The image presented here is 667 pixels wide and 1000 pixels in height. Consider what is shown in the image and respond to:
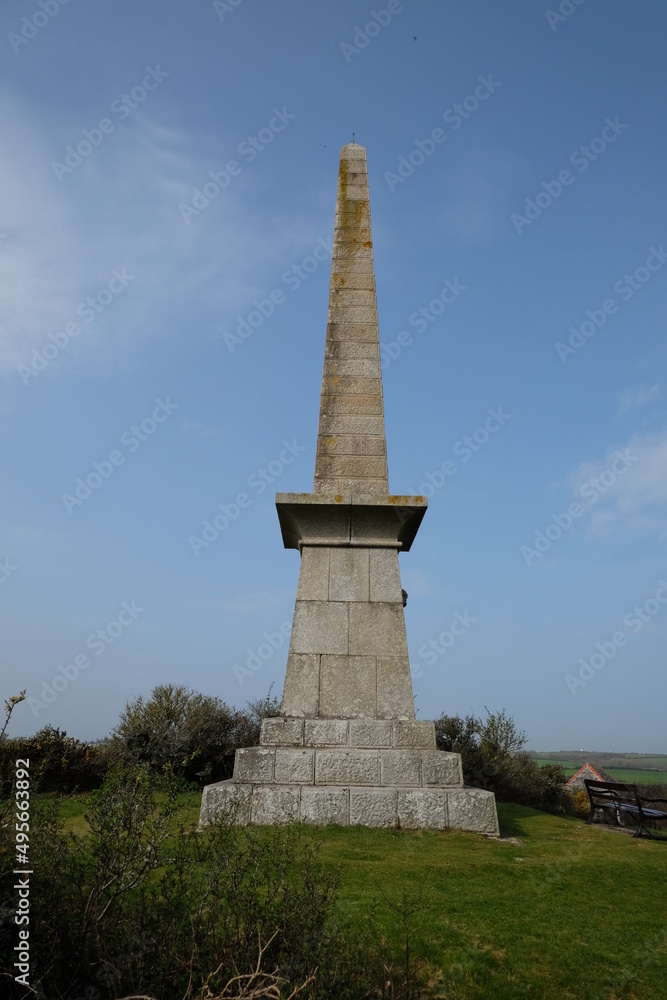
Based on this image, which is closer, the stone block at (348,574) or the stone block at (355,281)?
the stone block at (348,574)

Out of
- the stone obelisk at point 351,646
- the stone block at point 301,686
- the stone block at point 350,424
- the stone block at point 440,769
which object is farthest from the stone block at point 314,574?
the stone block at point 440,769

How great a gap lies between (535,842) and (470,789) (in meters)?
0.79

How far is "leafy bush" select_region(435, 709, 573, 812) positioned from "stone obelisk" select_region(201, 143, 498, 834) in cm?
623

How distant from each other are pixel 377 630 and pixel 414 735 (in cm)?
129

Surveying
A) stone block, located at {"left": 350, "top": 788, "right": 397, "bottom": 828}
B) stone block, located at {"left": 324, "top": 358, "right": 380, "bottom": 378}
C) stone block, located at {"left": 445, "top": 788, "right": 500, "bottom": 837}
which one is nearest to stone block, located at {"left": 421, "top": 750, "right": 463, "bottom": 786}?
stone block, located at {"left": 445, "top": 788, "right": 500, "bottom": 837}

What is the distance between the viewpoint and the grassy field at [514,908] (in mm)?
3266

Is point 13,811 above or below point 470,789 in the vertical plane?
above

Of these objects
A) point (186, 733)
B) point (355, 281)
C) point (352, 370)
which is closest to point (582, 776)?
point (186, 733)

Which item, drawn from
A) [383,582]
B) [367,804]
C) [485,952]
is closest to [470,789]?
[367,804]

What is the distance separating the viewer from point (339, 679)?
7184 mm

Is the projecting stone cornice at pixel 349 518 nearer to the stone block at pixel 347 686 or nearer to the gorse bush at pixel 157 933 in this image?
the stone block at pixel 347 686

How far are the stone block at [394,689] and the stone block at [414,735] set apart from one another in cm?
17

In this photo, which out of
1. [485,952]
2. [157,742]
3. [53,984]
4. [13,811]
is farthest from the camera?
[157,742]

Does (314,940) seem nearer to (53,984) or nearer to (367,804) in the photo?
(53,984)
